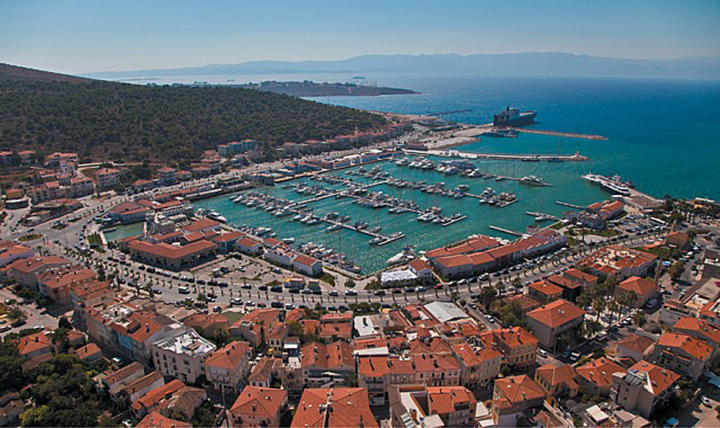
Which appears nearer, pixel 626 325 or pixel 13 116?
pixel 626 325

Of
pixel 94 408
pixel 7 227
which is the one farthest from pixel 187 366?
pixel 7 227

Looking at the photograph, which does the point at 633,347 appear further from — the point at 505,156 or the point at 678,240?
the point at 505,156

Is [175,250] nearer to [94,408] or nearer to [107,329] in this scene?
[107,329]

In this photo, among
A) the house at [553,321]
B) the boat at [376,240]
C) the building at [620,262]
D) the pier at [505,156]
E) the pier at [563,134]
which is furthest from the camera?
the pier at [563,134]

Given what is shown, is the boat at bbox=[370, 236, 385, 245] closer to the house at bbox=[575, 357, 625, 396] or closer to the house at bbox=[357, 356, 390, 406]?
the house at bbox=[357, 356, 390, 406]

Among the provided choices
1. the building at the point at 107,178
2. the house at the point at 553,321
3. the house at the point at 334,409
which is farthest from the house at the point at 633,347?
the building at the point at 107,178

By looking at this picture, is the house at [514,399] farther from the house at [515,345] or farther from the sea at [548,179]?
the sea at [548,179]
